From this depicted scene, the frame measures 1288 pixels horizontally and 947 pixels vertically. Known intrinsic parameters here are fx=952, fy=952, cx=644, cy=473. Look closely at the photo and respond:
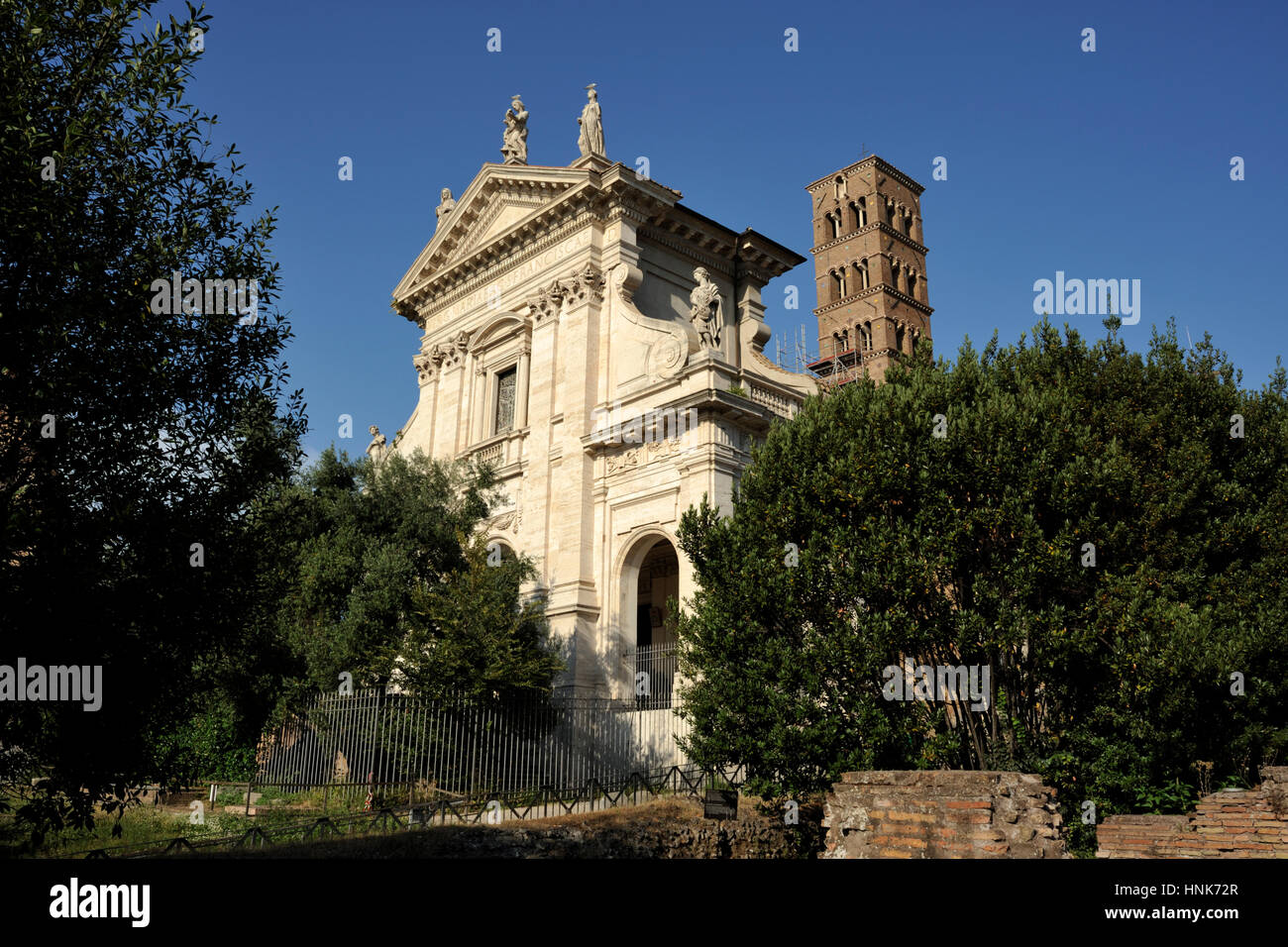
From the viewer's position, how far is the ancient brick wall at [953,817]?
8391mm

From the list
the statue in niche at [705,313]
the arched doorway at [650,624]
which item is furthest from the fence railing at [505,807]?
the statue in niche at [705,313]

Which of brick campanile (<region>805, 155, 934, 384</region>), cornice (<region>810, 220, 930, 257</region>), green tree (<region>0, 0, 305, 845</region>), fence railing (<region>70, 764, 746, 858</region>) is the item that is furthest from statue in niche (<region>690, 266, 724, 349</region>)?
cornice (<region>810, 220, 930, 257</region>)

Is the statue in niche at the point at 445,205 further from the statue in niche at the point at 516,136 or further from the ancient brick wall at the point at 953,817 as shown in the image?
the ancient brick wall at the point at 953,817

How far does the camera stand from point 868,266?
2095 inches

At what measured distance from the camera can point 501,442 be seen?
89.5ft

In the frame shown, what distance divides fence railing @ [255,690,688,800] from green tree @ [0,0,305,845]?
832 centimetres

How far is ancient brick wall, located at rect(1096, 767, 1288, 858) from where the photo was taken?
10.0 metres

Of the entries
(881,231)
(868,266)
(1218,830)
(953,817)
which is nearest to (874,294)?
(868,266)

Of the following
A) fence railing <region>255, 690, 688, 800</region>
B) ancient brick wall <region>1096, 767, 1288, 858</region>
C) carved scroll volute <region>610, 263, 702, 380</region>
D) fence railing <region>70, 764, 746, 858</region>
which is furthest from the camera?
carved scroll volute <region>610, 263, 702, 380</region>

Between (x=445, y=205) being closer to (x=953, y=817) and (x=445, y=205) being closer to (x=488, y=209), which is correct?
(x=488, y=209)

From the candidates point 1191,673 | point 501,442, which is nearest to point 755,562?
point 1191,673

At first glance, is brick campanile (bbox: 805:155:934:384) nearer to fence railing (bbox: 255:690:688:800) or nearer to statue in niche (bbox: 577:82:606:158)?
statue in niche (bbox: 577:82:606:158)
